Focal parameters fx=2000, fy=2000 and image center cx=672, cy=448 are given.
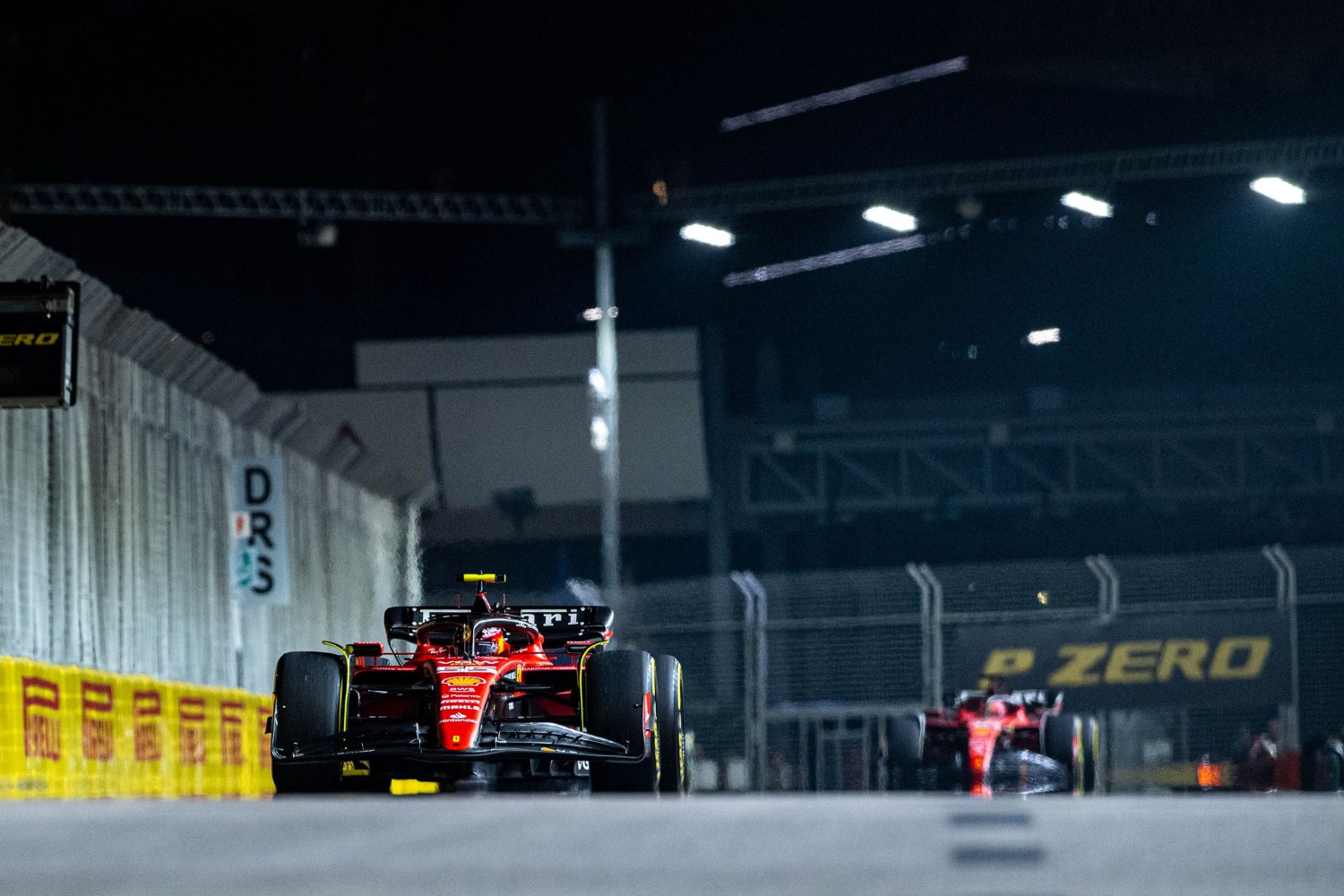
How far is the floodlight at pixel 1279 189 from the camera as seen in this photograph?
20781 mm

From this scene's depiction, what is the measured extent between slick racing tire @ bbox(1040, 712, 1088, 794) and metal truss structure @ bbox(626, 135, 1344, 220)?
8.08m

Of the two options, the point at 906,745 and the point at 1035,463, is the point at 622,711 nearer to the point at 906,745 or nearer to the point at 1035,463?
the point at 906,745

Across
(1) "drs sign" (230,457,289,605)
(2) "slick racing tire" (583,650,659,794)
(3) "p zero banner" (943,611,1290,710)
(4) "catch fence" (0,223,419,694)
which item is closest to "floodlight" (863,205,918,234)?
(3) "p zero banner" (943,611,1290,710)

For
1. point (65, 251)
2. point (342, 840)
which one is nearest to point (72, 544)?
point (342, 840)

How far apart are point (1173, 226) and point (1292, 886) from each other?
87.9 ft

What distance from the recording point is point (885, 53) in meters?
25.3

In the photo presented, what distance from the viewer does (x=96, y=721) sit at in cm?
1159

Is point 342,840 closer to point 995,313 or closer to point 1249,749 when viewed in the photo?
point 1249,749

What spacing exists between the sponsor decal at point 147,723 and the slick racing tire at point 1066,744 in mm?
6379

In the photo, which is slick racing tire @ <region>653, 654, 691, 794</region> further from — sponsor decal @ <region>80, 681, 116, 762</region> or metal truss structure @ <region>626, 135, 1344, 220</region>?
metal truss structure @ <region>626, 135, 1344, 220</region>

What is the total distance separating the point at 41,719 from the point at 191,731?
3640 millimetres

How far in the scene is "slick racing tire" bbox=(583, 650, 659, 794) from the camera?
27.3 feet

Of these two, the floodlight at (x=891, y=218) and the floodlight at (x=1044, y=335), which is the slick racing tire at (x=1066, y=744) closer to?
the floodlight at (x=891, y=218)

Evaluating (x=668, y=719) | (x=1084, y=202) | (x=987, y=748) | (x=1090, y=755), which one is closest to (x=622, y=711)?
(x=668, y=719)
